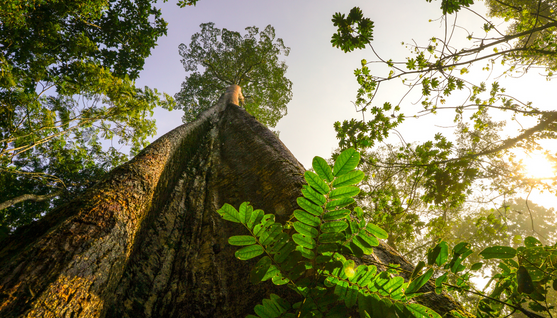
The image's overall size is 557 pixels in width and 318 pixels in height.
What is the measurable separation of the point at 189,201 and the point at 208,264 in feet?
2.32

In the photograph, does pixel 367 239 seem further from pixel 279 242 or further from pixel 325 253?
pixel 279 242

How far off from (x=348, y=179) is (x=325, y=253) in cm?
27

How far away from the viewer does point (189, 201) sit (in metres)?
1.94

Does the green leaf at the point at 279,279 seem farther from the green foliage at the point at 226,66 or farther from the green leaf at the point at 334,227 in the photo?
the green foliage at the point at 226,66


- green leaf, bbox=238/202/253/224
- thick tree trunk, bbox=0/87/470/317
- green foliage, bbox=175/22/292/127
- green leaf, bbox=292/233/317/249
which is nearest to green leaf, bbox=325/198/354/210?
green leaf, bbox=292/233/317/249

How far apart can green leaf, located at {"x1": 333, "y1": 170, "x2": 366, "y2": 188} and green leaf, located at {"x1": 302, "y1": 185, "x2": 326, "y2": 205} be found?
6 centimetres

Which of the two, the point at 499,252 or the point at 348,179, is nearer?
the point at 348,179

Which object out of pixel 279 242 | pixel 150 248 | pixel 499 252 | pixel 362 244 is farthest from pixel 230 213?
pixel 150 248

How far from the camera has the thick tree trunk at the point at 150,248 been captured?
812 mm

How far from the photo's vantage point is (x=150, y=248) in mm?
1436

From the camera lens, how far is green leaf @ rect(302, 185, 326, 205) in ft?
2.13

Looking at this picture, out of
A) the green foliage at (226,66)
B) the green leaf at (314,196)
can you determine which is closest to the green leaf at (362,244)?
the green leaf at (314,196)

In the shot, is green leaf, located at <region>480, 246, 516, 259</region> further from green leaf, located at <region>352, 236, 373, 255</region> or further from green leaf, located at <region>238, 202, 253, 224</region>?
green leaf, located at <region>238, 202, 253, 224</region>

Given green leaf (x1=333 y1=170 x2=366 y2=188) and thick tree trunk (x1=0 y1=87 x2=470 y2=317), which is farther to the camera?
thick tree trunk (x1=0 y1=87 x2=470 y2=317)
